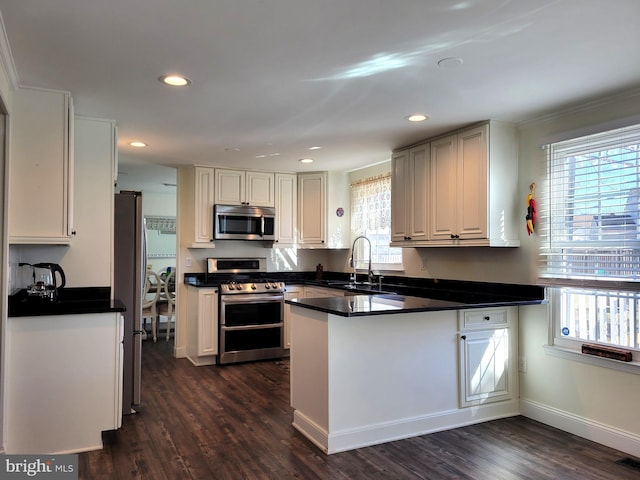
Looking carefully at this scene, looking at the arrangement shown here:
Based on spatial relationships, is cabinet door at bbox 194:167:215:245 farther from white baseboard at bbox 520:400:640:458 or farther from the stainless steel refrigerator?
white baseboard at bbox 520:400:640:458

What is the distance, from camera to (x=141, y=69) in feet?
8.67

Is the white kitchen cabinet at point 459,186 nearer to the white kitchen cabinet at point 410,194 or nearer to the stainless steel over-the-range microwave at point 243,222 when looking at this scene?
the white kitchen cabinet at point 410,194

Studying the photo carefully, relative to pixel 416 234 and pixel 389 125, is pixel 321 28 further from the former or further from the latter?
pixel 416 234

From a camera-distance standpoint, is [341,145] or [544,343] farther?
[341,145]

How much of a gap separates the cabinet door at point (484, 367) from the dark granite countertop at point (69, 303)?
2393 millimetres

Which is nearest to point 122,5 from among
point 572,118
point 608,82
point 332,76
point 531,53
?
point 332,76

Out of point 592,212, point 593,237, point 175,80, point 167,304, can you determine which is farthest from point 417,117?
point 167,304

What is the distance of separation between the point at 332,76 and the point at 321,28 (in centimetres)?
59

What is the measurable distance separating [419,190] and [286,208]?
224cm

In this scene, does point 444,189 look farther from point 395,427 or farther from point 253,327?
point 253,327

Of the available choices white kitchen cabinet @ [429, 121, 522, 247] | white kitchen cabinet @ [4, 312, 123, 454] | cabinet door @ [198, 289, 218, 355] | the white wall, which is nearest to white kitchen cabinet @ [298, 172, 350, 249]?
cabinet door @ [198, 289, 218, 355]

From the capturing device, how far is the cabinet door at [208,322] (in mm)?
5227

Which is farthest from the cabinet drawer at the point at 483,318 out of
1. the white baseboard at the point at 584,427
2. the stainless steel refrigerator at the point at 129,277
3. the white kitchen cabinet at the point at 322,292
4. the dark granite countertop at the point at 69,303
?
the stainless steel refrigerator at the point at 129,277

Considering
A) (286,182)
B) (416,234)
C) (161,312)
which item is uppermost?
(286,182)
